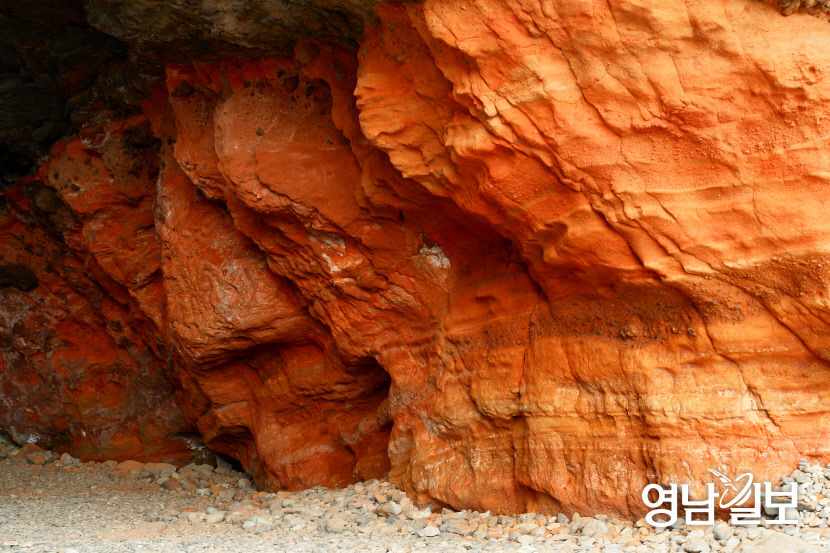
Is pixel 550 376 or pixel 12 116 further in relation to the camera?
pixel 12 116

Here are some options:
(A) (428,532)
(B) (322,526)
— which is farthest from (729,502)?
(B) (322,526)

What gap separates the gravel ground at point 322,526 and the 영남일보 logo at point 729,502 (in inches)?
2.5

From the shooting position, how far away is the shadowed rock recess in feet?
13.4

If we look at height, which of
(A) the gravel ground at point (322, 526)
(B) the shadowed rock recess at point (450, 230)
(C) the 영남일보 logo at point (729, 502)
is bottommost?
(A) the gravel ground at point (322, 526)

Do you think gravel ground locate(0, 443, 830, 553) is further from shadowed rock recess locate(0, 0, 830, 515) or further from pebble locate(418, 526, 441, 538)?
shadowed rock recess locate(0, 0, 830, 515)

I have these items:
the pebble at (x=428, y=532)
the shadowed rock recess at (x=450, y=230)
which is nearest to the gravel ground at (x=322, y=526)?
the pebble at (x=428, y=532)

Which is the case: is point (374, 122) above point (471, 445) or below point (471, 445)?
above

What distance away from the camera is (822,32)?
12.8 ft

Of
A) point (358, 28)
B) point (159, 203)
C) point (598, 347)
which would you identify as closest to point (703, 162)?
point (598, 347)

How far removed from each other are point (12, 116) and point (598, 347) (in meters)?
5.89

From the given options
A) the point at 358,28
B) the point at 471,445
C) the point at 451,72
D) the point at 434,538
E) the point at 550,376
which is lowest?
the point at 434,538

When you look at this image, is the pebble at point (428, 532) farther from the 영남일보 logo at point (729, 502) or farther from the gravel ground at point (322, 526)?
the 영남일보 logo at point (729, 502)

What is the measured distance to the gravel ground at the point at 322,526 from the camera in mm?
4000

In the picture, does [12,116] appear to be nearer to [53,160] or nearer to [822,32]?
[53,160]
